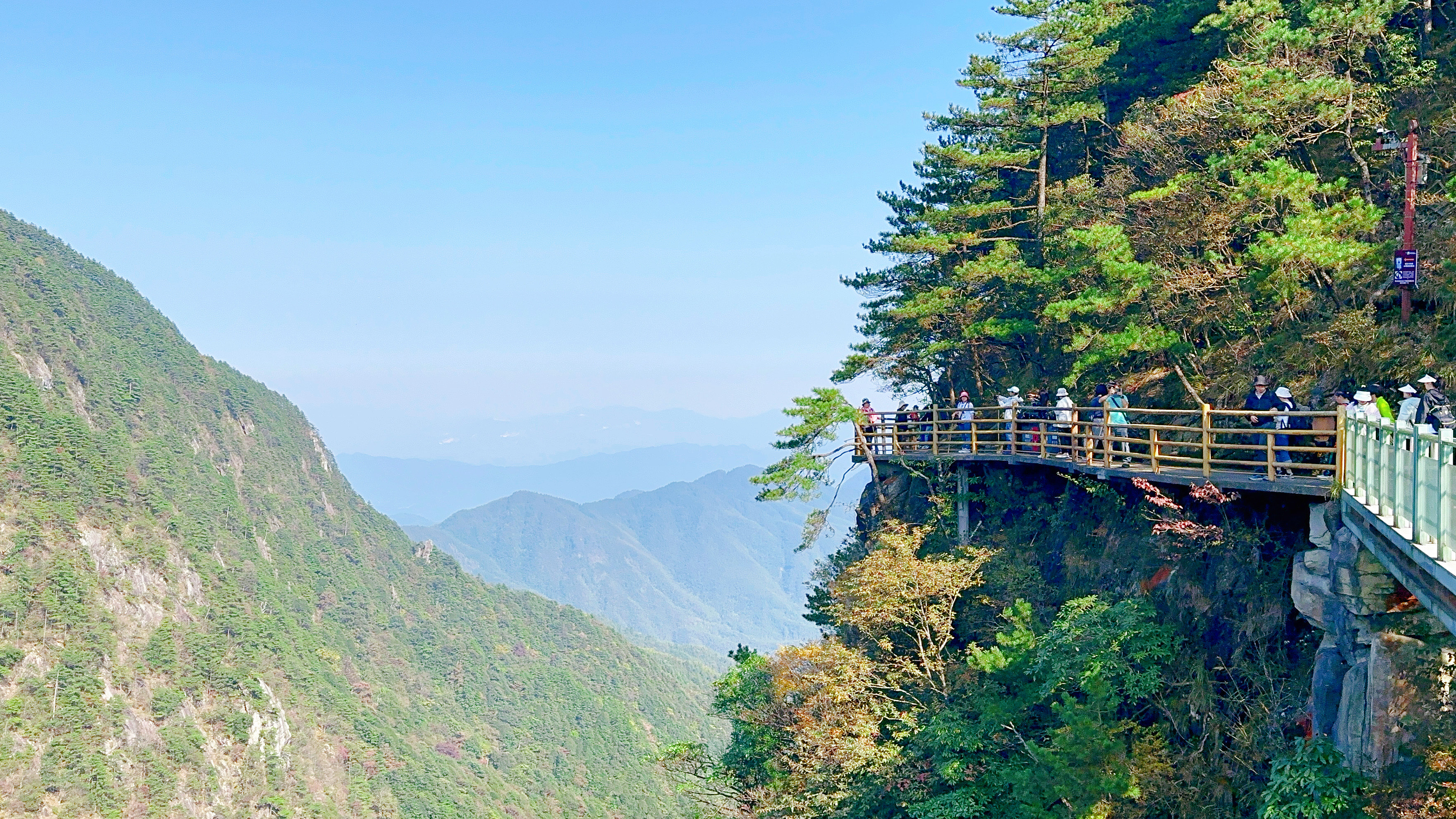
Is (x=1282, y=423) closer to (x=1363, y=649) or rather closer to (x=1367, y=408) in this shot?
(x=1367, y=408)

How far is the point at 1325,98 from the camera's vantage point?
1809 cm

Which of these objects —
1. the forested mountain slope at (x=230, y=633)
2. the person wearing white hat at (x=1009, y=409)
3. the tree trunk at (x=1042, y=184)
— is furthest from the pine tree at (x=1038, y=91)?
the forested mountain slope at (x=230, y=633)

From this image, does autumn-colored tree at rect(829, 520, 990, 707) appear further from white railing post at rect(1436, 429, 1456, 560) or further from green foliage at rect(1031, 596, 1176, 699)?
white railing post at rect(1436, 429, 1456, 560)

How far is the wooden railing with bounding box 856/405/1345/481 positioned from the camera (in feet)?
46.3

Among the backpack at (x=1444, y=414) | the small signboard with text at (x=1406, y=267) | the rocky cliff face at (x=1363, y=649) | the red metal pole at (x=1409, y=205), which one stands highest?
the red metal pole at (x=1409, y=205)

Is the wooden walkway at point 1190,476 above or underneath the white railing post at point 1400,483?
underneath

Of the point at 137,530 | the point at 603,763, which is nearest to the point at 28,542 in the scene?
the point at 137,530

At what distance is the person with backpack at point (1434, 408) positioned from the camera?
1142 cm

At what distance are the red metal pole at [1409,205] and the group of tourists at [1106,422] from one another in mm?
1263

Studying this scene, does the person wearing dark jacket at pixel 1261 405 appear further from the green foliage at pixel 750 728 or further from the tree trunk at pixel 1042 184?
the green foliage at pixel 750 728

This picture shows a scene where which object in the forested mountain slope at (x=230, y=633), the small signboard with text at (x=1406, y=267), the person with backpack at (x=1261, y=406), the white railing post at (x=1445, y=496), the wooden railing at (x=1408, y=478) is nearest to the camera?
the white railing post at (x=1445, y=496)

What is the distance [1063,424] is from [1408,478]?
9631 millimetres

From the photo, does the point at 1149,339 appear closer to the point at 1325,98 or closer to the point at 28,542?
the point at 1325,98

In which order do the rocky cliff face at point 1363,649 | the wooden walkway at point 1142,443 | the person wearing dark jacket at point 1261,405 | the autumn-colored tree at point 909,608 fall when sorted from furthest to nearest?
the autumn-colored tree at point 909,608, the person wearing dark jacket at point 1261,405, the wooden walkway at point 1142,443, the rocky cliff face at point 1363,649
